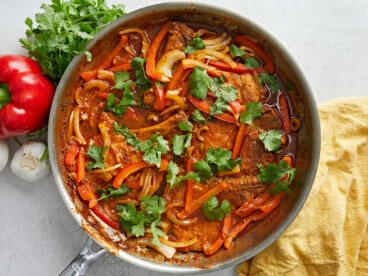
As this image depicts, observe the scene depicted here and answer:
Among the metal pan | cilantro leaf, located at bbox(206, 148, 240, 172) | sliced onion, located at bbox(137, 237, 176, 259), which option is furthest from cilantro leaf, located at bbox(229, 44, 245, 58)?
sliced onion, located at bbox(137, 237, 176, 259)

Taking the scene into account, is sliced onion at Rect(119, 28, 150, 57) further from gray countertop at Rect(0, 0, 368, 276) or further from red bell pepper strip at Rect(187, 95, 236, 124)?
red bell pepper strip at Rect(187, 95, 236, 124)

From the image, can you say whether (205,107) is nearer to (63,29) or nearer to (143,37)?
(143,37)

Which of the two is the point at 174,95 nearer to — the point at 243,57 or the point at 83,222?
the point at 243,57

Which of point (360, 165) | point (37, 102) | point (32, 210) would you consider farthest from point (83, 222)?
point (360, 165)

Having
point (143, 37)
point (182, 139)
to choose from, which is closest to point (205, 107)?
point (182, 139)

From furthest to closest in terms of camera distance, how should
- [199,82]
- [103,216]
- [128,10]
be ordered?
[128,10] < [103,216] < [199,82]
